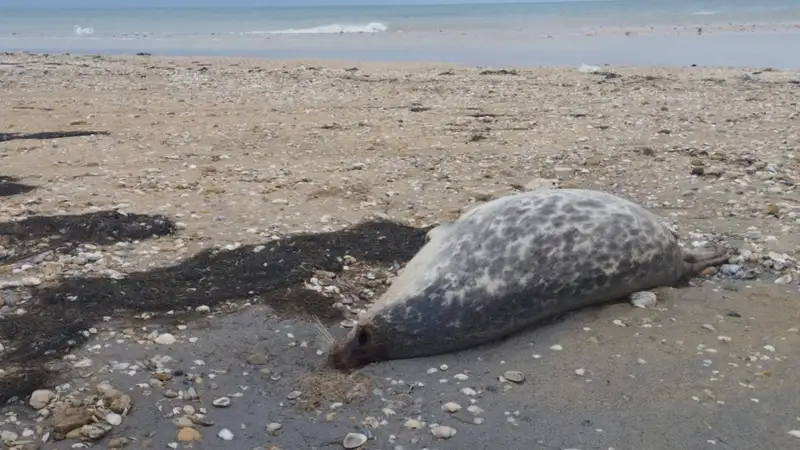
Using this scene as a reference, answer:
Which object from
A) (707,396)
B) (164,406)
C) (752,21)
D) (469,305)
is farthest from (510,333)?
(752,21)

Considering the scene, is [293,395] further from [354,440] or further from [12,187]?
[12,187]

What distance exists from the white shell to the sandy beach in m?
0.04

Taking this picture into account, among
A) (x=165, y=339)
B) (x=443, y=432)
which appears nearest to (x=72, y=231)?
(x=165, y=339)

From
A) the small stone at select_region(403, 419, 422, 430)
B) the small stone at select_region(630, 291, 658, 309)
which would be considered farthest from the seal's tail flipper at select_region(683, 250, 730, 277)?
the small stone at select_region(403, 419, 422, 430)

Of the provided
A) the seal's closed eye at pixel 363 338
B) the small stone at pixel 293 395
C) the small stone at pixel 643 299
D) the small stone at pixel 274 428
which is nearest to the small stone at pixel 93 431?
the small stone at pixel 274 428

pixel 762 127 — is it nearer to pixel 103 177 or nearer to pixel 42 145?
pixel 103 177

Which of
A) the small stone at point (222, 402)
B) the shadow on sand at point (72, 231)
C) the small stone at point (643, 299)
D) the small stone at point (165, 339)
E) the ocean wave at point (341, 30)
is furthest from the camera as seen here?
the ocean wave at point (341, 30)

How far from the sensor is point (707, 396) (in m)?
3.79

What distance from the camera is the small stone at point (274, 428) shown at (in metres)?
3.63

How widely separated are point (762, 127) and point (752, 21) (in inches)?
1342

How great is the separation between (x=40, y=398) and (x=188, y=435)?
85cm

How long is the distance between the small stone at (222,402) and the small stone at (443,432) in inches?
43.0

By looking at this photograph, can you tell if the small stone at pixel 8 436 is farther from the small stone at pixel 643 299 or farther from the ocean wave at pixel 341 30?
the ocean wave at pixel 341 30

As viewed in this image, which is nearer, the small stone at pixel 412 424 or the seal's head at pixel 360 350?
the small stone at pixel 412 424
